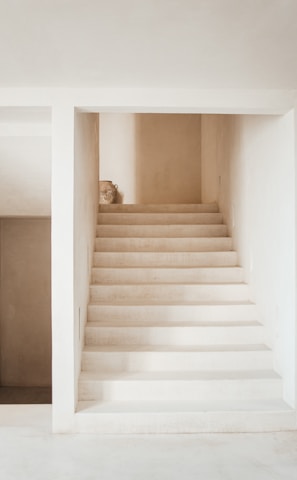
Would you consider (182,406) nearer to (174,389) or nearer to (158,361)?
(174,389)

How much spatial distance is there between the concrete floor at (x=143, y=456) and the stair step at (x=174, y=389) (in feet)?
1.13

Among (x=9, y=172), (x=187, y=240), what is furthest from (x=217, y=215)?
(x=9, y=172)

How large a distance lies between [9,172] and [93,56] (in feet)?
7.08

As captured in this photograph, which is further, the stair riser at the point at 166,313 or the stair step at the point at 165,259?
the stair step at the point at 165,259

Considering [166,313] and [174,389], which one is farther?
[166,313]

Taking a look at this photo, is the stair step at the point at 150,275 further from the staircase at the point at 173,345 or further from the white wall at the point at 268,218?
the white wall at the point at 268,218

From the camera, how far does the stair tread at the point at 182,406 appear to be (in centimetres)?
352

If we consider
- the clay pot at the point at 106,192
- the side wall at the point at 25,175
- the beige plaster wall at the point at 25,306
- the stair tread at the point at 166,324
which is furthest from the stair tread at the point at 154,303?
the clay pot at the point at 106,192

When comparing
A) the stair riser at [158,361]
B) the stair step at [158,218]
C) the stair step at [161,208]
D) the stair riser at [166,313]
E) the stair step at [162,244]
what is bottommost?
the stair riser at [158,361]

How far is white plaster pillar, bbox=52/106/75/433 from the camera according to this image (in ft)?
11.6

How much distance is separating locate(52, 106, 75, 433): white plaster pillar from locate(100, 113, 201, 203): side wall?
4.72 meters

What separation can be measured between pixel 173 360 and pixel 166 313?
576 mm

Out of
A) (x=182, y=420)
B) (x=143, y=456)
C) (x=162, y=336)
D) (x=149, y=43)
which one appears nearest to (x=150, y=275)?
(x=162, y=336)

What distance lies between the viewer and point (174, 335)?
13.8 feet
